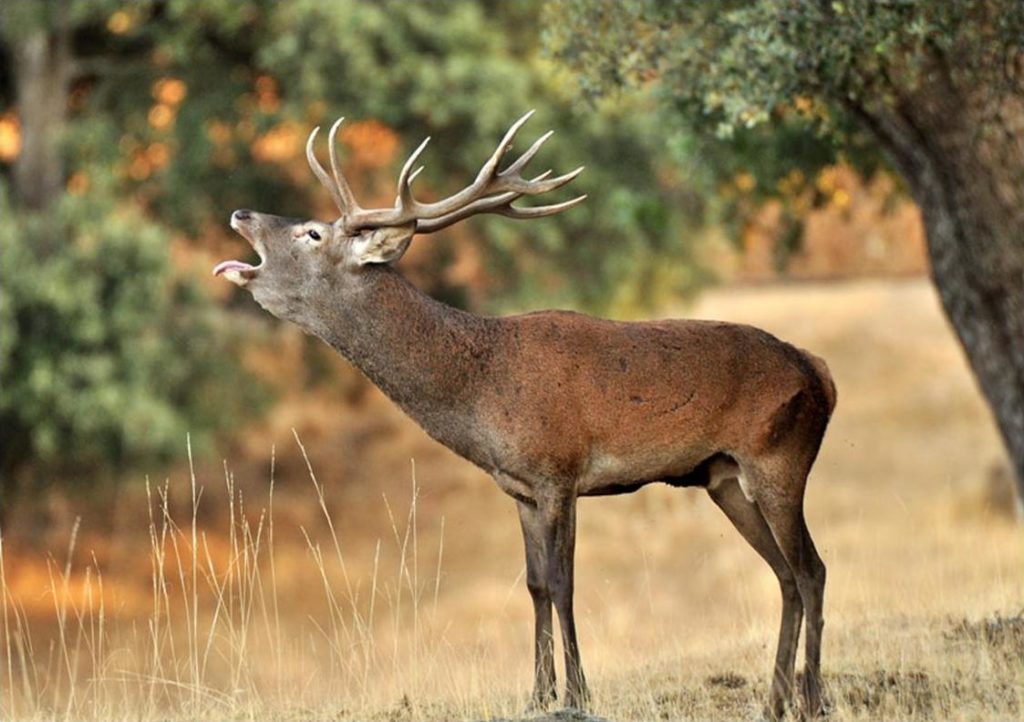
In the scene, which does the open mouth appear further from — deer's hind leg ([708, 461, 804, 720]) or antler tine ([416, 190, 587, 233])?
deer's hind leg ([708, 461, 804, 720])

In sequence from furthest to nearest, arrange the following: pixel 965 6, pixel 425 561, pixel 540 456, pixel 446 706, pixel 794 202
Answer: pixel 425 561, pixel 794 202, pixel 965 6, pixel 446 706, pixel 540 456

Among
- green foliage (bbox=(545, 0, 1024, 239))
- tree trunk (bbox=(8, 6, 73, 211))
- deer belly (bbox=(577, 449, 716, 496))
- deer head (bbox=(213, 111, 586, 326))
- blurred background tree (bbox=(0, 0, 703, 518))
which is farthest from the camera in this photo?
tree trunk (bbox=(8, 6, 73, 211))

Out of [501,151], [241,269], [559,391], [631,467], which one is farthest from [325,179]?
[631,467]

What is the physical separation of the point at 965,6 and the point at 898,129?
6.14 ft

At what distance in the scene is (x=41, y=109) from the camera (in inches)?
909

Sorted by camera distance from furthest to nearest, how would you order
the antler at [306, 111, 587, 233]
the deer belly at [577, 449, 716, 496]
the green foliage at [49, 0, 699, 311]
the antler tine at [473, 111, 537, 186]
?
1. the green foliage at [49, 0, 699, 311]
2. the antler at [306, 111, 587, 233]
3. the deer belly at [577, 449, 716, 496]
4. the antler tine at [473, 111, 537, 186]

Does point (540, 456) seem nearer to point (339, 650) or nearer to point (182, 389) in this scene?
point (339, 650)

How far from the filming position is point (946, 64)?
35.9ft

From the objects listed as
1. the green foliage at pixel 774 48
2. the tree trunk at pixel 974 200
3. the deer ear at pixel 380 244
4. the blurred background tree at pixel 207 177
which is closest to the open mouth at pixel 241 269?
the deer ear at pixel 380 244

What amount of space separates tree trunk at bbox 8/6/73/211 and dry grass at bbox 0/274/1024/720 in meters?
4.80

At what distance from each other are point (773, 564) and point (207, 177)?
16497 mm

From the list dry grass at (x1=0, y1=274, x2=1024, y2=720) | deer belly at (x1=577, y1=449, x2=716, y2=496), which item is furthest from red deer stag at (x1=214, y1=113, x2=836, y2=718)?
dry grass at (x1=0, y1=274, x2=1024, y2=720)

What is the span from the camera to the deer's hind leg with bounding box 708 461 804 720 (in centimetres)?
796

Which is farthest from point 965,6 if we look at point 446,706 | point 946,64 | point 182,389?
point 182,389
